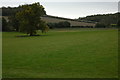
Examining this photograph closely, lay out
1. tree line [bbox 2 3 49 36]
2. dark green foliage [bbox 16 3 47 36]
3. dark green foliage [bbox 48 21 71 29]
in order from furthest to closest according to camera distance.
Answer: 1. dark green foliage [bbox 48 21 71 29]
2. tree line [bbox 2 3 49 36]
3. dark green foliage [bbox 16 3 47 36]

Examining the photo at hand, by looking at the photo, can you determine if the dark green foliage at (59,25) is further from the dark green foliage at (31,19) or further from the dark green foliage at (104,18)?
the dark green foliage at (31,19)

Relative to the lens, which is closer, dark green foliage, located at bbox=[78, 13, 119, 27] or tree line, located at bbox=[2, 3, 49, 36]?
tree line, located at bbox=[2, 3, 49, 36]

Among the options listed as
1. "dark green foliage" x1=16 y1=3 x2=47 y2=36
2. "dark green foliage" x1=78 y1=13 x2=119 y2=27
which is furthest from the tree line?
"dark green foliage" x1=78 y1=13 x2=119 y2=27

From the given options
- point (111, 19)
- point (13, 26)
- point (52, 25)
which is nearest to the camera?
point (13, 26)

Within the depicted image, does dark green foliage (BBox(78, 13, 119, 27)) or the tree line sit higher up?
dark green foliage (BBox(78, 13, 119, 27))

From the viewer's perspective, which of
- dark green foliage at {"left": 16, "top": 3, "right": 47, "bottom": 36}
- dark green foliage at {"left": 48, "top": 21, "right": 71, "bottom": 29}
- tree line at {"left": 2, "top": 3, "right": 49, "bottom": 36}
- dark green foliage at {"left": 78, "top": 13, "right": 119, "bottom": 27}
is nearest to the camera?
dark green foliage at {"left": 16, "top": 3, "right": 47, "bottom": 36}

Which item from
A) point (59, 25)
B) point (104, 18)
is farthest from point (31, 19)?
point (104, 18)

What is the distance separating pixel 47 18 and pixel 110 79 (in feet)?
307

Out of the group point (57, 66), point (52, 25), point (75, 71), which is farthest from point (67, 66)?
point (52, 25)

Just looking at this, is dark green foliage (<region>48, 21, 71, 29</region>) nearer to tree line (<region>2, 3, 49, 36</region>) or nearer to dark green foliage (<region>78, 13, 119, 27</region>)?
dark green foliage (<region>78, 13, 119, 27</region>)

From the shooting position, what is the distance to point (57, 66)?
32.4 feet

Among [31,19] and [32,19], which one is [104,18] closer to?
[32,19]

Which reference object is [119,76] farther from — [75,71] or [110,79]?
[75,71]

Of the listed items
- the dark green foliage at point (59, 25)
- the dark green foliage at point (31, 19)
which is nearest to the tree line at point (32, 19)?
the dark green foliage at point (31, 19)
